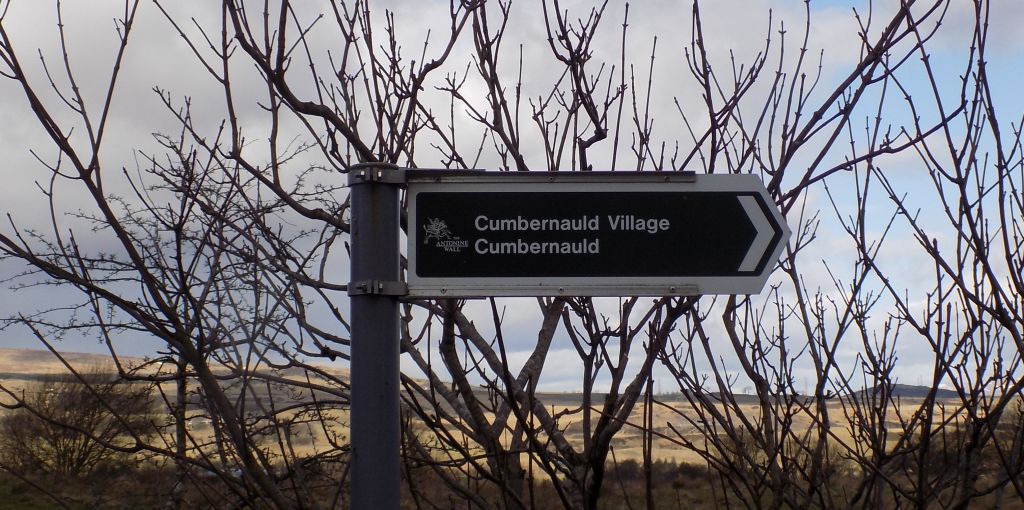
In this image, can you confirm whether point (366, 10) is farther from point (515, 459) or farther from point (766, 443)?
point (766, 443)

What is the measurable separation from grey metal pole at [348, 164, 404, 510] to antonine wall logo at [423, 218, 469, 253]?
6cm

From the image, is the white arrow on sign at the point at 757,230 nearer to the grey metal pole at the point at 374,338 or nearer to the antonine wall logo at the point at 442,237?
the antonine wall logo at the point at 442,237

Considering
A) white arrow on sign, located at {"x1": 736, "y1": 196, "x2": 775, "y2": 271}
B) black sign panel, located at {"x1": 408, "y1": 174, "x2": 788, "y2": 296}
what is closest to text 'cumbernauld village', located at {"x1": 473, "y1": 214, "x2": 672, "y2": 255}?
black sign panel, located at {"x1": 408, "y1": 174, "x2": 788, "y2": 296}

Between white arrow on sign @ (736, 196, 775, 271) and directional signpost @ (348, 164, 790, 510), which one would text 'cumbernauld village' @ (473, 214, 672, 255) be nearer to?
directional signpost @ (348, 164, 790, 510)

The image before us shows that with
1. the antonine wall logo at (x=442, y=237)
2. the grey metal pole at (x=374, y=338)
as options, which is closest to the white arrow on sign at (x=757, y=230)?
the antonine wall logo at (x=442, y=237)

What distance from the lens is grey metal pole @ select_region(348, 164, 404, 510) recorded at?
159cm

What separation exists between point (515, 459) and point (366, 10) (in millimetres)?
1445

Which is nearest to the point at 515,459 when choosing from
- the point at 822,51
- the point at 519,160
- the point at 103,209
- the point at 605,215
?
the point at 519,160

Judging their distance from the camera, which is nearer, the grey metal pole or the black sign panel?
the grey metal pole

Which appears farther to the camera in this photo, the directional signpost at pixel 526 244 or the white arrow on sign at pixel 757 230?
the white arrow on sign at pixel 757 230

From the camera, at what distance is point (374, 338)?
1624mm

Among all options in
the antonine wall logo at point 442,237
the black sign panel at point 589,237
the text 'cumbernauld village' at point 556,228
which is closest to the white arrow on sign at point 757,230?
the black sign panel at point 589,237

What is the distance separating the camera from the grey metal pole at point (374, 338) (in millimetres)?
1591

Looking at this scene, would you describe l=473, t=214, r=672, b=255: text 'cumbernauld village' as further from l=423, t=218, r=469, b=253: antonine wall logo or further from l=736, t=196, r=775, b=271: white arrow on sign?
l=736, t=196, r=775, b=271: white arrow on sign
